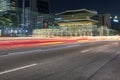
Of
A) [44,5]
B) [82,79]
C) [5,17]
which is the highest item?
[44,5]

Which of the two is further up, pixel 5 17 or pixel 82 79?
pixel 5 17

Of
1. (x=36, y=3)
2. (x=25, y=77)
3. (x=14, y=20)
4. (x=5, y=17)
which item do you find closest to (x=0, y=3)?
(x=5, y=17)

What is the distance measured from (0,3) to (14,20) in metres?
18.3

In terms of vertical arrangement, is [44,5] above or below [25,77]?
above

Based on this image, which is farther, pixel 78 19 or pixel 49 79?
pixel 78 19

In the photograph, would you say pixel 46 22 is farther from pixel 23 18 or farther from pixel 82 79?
pixel 82 79

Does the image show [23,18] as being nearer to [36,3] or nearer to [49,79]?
[36,3]

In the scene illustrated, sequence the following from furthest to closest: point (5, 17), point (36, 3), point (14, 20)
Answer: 1. point (36, 3)
2. point (14, 20)
3. point (5, 17)

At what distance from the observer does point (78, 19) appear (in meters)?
147

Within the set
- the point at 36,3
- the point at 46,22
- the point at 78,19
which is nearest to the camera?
the point at 78,19

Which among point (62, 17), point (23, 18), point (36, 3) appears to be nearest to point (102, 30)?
point (23, 18)

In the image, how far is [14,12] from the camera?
409 ft

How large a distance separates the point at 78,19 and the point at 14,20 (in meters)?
40.8

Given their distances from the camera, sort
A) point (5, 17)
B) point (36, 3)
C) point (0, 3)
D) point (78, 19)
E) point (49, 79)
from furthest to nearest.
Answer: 1. point (36, 3)
2. point (78, 19)
3. point (5, 17)
4. point (0, 3)
5. point (49, 79)
